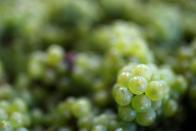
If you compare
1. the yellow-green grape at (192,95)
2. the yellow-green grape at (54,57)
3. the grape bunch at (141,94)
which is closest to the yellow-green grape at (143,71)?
the grape bunch at (141,94)

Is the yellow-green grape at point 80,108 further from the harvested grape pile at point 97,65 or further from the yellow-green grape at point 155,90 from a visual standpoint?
the yellow-green grape at point 155,90

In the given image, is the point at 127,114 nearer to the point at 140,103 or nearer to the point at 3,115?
the point at 140,103

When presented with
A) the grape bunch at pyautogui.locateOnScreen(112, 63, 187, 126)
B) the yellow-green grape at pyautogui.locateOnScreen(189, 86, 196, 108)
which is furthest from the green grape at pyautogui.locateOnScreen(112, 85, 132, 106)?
the yellow-green grape at pyautogui.locateOnScreen(189, 86, 196, 108)

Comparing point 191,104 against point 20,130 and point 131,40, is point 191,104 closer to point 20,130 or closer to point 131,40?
point 131,40

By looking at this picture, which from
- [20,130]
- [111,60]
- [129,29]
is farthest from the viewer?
A: [129,29]

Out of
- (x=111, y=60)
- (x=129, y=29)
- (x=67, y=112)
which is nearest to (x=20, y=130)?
(x=67, y=112)

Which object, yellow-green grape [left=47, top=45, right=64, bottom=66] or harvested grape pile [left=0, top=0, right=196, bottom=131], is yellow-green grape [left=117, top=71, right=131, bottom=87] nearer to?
harvested grape pile [left=0, top=0, right=196, bottom=131]

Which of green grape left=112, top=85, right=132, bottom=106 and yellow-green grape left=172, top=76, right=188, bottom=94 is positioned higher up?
yellow-green grape left=172, top=76, right=188, bottom=94
